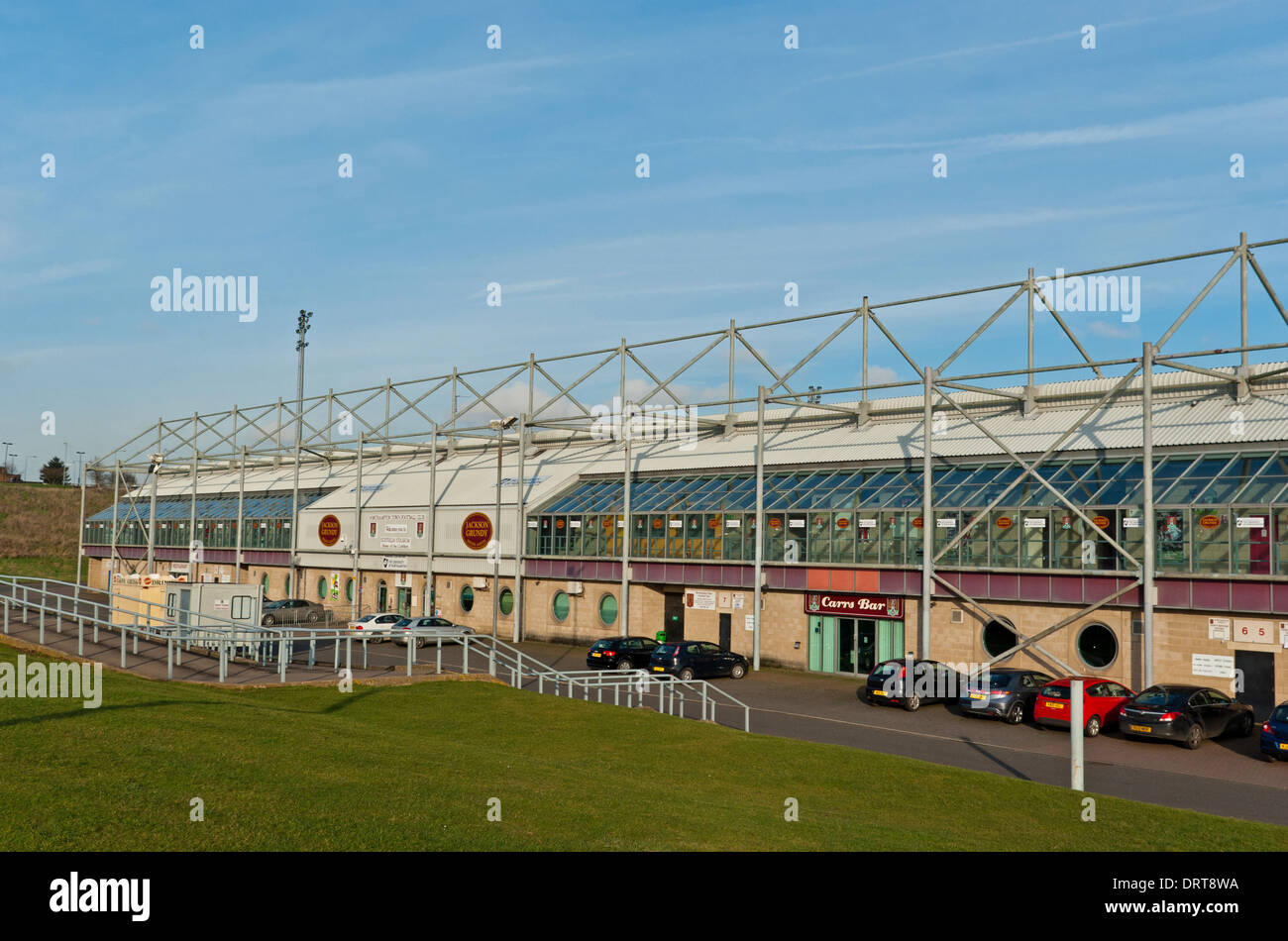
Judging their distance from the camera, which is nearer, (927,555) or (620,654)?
(927,555)

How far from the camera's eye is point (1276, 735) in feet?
77.7

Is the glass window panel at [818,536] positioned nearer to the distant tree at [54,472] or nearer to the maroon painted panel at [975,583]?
the maroon painted panel at [975,583]

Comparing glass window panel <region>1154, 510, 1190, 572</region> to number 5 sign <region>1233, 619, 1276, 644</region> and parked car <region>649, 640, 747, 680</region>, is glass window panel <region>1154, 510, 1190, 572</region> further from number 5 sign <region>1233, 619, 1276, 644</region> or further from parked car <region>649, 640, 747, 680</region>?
parked car <region>649, 640, 747, 680</region>

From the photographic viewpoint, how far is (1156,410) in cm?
3716

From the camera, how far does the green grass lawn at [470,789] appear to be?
1001cm

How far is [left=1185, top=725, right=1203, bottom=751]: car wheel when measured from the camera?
25453mm

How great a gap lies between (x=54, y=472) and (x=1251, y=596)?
16719cm

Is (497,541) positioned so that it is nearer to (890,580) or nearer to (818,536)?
(818,536)

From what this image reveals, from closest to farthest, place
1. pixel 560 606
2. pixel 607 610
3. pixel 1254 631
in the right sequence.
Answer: pixel 1254 631 → pixel 607 610 → pixel 560 606

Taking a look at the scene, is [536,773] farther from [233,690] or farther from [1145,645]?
[1145,645]

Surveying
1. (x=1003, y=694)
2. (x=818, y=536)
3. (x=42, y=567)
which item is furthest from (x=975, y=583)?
(x=42, y=567)
